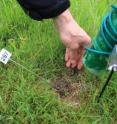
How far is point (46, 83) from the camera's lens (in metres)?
2.32

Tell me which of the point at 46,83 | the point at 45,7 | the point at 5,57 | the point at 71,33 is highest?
the point at 45,7

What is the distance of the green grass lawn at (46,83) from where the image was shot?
2.19 metres

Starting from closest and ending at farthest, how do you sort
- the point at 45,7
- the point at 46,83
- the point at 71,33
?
the point at 45,7
the point at 71,33
the point at 46,83

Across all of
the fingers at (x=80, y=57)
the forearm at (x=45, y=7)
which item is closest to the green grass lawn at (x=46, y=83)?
the fingers at (x=80, y=57)

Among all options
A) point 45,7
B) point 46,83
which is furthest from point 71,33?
point 46,83

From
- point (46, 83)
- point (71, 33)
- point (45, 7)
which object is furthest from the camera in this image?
point (46, 83)

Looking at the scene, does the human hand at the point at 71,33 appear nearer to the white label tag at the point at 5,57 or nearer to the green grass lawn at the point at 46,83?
the green grass lawn at the point at 46,83

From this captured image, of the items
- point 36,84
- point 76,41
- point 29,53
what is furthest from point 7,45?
point 76,41

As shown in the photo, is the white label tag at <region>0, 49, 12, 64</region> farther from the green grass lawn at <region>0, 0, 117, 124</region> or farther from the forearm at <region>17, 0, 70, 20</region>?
the forearm at <region>17, 0, 70, 20</region>

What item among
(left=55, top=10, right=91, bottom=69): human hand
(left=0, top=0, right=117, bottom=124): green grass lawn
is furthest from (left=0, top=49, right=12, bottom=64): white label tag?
(left=55, top=10, right=91, bottom=69): human hand

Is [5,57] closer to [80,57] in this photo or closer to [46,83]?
[46,83]

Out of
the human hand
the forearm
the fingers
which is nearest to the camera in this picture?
the forearm

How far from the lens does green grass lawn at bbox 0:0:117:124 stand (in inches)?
86.0

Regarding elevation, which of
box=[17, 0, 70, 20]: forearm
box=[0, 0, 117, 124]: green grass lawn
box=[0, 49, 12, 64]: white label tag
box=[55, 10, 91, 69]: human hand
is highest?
box=[17, 0, 70, 20]: forearm
